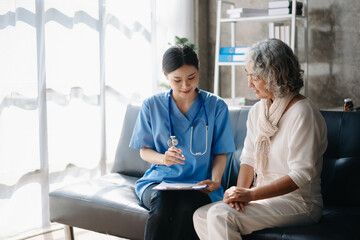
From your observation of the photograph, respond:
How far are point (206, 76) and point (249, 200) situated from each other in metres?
2.90

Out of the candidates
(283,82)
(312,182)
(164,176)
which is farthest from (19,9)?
(312,182)

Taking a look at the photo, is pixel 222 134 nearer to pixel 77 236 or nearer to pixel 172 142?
pixel 172 142

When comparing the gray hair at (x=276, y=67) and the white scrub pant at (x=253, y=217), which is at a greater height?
the gray hair at (x=276, y=67)

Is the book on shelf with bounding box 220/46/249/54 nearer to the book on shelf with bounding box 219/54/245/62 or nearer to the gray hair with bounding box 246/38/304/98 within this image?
the book on shelf with bounding box 219/54/245/62

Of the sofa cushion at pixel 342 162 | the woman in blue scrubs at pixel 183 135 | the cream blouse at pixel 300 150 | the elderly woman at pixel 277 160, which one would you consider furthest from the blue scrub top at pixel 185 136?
the sofa cushion at pixel 342 162

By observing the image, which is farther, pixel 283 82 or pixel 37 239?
pixel 37 239

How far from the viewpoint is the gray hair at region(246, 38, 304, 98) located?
173 cm

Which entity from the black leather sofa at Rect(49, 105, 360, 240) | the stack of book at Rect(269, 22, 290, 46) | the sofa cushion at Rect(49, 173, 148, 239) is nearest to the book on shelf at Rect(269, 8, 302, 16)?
the stack of book at Rect(269, 22, 290, 46)

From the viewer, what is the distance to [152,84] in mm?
3771

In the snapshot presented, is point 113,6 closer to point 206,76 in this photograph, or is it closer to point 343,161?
point 206,76

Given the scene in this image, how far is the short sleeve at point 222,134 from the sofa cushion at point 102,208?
1.50 ft

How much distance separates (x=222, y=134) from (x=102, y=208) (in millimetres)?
686

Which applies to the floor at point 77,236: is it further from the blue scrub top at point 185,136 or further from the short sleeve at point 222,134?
the short sleeve at point 222,134

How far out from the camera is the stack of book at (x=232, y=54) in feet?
12.3
